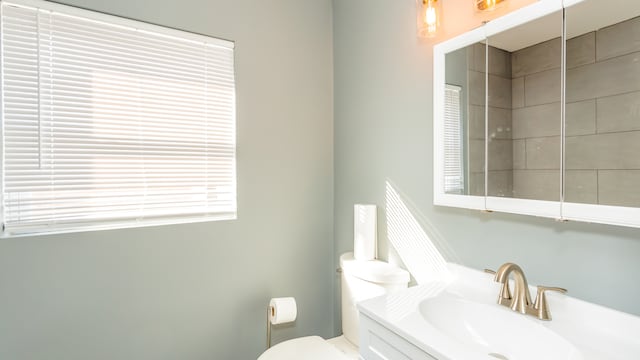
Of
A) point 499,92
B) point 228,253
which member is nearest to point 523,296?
point 499,92

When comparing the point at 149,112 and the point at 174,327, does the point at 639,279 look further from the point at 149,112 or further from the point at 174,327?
the point at 149,112

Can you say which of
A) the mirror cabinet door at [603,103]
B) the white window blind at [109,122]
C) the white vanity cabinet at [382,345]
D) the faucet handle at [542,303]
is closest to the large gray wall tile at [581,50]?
the mirror cabinet door at [603,103]

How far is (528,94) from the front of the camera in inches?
39.8

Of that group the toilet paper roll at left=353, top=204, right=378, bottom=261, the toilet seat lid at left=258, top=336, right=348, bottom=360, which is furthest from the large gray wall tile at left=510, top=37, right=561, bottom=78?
the toilet seat lid at left=258, top=336, right=348, bottom=360

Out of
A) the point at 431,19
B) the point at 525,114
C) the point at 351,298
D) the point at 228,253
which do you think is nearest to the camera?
the point at 525,114

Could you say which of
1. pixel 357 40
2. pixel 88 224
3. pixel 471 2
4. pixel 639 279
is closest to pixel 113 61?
pixel 88 224

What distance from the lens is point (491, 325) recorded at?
0.99 m

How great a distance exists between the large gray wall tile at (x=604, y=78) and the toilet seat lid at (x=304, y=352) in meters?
1.29

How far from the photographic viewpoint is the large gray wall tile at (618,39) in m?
0.79

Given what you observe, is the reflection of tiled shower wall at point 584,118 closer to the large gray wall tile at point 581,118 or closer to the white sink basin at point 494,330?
the large gray wall tile at point 581,118

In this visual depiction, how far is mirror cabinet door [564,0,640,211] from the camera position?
79 centimetres

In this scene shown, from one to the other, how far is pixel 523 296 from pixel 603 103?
58 cm

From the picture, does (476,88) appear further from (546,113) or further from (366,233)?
(366,233)

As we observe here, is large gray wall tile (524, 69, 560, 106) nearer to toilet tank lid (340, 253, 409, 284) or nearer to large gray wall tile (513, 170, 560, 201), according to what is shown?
large gray wall tile (513, 170, 560, 201)
